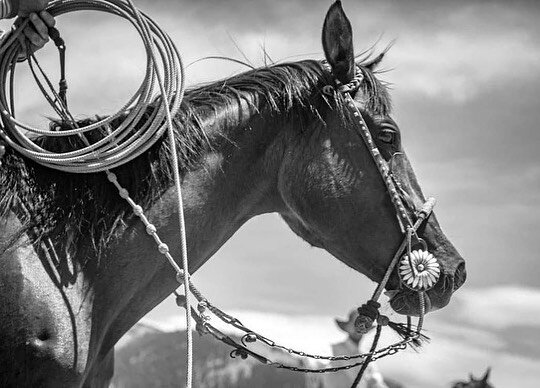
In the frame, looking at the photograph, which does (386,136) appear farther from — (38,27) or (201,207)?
(38,27)

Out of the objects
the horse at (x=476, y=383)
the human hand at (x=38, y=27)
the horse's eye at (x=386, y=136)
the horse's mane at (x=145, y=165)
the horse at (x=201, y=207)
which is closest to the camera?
the horse at (x=201, y=207)

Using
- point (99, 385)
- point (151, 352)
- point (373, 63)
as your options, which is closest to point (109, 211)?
point (99, 385)

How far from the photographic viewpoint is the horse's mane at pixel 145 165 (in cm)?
435

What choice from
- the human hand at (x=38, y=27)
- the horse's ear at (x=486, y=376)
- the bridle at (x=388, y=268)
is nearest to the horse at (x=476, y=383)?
the horse's ear at (x=486, y=376)

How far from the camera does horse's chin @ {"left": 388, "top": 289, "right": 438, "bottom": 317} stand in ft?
16.6

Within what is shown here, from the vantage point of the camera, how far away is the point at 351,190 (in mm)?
4926

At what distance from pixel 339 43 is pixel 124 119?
1.20 meters

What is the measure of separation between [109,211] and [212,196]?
54 cm

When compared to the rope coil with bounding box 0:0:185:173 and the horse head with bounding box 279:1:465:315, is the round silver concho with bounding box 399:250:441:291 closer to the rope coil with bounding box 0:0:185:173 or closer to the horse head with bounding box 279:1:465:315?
the horse head with bounding box 279:1:465:315

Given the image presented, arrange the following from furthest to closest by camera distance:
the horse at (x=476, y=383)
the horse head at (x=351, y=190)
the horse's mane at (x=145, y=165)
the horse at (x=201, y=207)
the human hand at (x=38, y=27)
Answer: the horse at (x=476, y=383), the horse head at (x=351, y=190), the human hand at (x=38, y=27), the horse's mane at (x=145, y=165), the horse at (x=201, y=207)

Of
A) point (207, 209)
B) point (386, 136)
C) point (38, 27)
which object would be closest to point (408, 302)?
point (386, 136)

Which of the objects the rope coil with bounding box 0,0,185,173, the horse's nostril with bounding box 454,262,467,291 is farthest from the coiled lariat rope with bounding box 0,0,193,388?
the horse's nostril with bounding box 454,262,467,291

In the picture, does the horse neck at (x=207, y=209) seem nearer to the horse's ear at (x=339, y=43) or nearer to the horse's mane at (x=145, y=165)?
the horse's mane at (x=145, y=165)

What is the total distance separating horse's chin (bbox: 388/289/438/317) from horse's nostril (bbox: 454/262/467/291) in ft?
0.55
